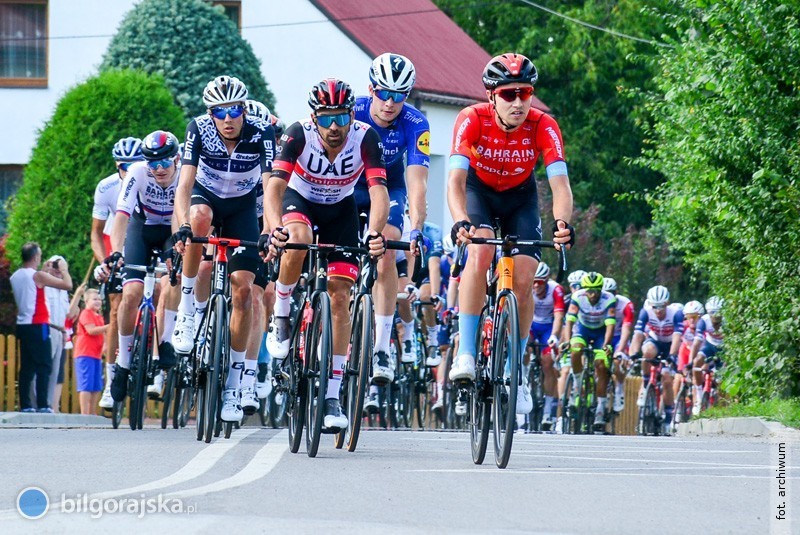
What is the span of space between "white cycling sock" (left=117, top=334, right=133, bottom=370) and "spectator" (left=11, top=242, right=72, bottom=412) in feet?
16.7

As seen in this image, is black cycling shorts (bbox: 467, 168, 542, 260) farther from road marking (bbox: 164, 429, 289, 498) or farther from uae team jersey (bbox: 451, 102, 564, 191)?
road marking (bbox: 164, 429, 289, 498)

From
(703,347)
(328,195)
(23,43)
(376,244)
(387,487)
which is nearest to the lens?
(387,487)

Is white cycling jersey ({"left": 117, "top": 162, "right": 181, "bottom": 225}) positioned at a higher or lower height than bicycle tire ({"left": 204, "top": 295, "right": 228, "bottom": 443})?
higher

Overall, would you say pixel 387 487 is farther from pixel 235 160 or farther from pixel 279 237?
pixel 235 160

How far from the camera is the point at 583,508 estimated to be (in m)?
7.71

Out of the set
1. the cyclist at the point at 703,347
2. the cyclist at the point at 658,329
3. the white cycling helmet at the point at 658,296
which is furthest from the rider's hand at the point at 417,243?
the white cycling helmet at the point at 658,296

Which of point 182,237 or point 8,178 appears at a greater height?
point 8,178

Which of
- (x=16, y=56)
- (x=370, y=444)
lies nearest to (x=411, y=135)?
(x=370, y=444)

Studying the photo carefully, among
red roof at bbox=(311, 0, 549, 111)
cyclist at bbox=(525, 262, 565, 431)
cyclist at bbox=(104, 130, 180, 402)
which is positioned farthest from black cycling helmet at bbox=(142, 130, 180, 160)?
red roof at bbox=(311, 0, 549, 111)

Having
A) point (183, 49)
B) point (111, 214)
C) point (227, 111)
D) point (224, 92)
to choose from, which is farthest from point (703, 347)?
point (224, 92)

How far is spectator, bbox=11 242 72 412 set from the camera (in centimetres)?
1920

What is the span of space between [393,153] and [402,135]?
154 mm

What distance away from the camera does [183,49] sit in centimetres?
3161

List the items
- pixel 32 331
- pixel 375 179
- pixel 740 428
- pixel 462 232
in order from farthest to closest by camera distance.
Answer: pixel 32 331, pixel 740 428, pixel 375 179, pixel 462 232
